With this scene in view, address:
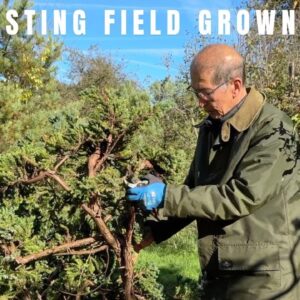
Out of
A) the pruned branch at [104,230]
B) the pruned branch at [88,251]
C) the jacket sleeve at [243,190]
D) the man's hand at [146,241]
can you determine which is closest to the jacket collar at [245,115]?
the jacket sleeve at [243,190]

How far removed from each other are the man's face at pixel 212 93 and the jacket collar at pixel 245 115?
51 millimetres

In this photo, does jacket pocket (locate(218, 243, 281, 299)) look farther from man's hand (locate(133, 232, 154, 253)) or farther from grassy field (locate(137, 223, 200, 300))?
grassy field (locate(137, 223, 200, 300))

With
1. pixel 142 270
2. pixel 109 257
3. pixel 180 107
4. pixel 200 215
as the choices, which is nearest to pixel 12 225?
pixel 109 257

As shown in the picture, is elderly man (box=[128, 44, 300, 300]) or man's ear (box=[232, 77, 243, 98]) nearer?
elderly man (box=[128, 44, 300, 300])

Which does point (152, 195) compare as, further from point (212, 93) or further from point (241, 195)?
point (212, 93)

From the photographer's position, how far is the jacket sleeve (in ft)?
6.55

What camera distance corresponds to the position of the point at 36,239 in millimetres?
3088

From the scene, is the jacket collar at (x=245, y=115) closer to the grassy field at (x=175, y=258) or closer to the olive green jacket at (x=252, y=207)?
the olive green jacket at (x=252, y=207)

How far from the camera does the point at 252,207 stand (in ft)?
6.63

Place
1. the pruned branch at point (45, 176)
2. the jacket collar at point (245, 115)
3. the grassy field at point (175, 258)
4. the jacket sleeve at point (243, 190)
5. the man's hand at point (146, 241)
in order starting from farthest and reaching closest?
the grassy field at point (175, 258)
the pruned branch at point (45, 176)
the man's hand at point (146, 241)
the jacket collar at point (245, 115)
the jacket sleeve at point (243, 190)

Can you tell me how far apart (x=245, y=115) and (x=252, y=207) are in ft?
1.20

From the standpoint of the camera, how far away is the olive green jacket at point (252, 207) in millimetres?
2010

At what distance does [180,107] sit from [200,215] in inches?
390

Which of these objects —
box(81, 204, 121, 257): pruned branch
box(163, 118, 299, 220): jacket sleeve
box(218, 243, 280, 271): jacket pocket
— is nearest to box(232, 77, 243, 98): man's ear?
box(163, 118, 299, 220): jacket sleeve
